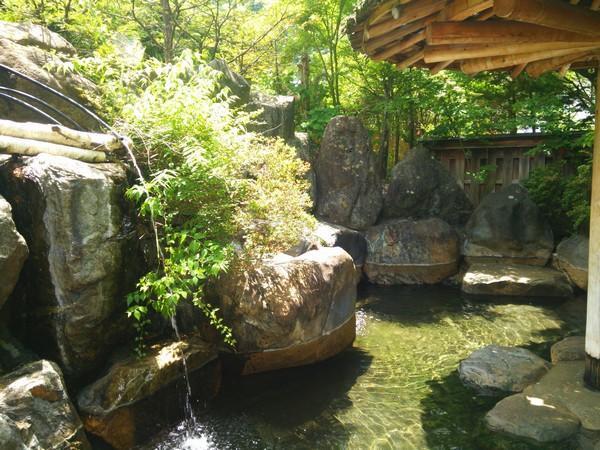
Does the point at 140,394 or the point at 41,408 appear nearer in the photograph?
the point at 41,408

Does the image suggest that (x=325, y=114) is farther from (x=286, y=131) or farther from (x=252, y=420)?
Result: (x=252, y=420)

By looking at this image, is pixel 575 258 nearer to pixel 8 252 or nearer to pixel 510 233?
pixel 510 233

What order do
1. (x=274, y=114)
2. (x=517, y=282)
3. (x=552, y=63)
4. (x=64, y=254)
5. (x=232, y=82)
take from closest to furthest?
(x=64, y=254)
(x=552, y=63)
(x=517, y=282)
(x=232, y=82)
(x=274, y=114)

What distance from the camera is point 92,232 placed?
4.57 meters

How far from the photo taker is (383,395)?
5523 mm

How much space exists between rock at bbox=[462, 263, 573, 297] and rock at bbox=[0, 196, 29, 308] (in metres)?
8.34

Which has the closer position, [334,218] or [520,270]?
[520,270]

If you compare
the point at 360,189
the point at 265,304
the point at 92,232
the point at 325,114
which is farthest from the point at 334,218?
the point at 92,232

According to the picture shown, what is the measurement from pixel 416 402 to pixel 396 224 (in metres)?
6.32

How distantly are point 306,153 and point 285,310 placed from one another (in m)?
7.13

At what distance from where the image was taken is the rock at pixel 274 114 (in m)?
11.5

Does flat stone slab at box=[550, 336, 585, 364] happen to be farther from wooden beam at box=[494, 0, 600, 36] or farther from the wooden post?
wooden beam at box=[494, 0, 600, 36]

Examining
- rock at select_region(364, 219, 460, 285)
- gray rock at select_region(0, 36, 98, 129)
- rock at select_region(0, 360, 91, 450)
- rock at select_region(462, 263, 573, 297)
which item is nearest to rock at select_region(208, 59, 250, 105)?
gray rock at select_region(0, 36, 98, 129)

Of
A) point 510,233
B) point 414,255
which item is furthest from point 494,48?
point 510,233
